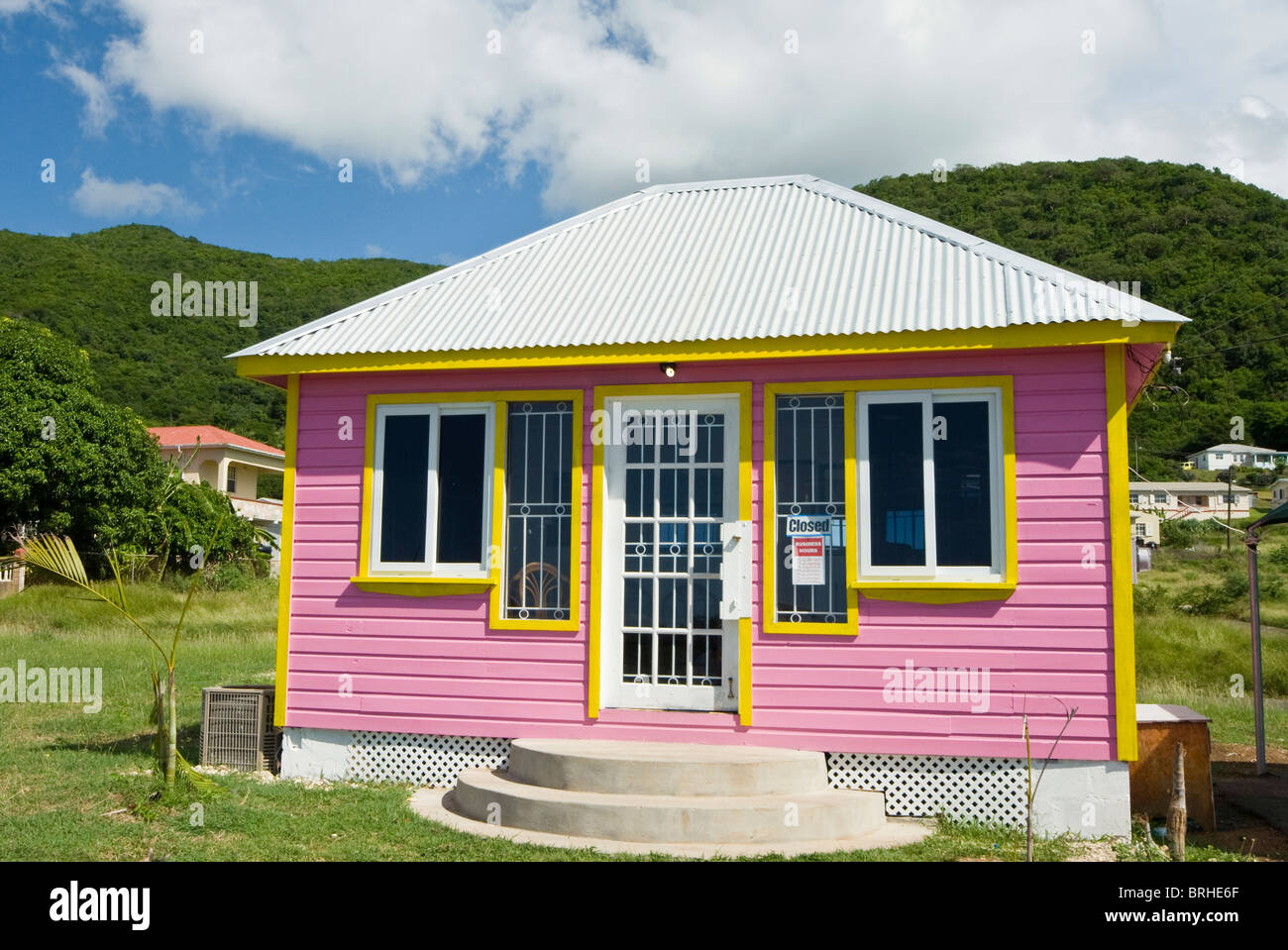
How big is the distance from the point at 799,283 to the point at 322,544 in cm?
443

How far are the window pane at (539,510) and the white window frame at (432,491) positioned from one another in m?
0.16

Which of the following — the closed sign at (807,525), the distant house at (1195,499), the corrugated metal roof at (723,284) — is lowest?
the closed sign at (807,525)

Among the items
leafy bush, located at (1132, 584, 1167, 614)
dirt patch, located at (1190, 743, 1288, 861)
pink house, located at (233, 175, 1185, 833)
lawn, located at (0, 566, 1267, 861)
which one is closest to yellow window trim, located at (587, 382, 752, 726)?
pink house, located at (233, 175, 1185, 833)

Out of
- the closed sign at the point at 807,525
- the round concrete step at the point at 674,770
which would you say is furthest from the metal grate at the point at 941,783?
the closed sign at the point at 807,525

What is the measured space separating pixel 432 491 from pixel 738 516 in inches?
96.7

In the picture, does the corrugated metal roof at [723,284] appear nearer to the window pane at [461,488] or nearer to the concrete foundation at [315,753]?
the window pane at [461,488]

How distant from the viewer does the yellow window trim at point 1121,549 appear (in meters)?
6.77

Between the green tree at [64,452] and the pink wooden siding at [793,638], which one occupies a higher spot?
the green tree at [64,452]

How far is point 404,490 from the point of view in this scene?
8.19m

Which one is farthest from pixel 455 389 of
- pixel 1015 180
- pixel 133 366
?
pixel 133 366

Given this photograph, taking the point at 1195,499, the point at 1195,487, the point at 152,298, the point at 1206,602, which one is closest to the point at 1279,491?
the point at 1195,487

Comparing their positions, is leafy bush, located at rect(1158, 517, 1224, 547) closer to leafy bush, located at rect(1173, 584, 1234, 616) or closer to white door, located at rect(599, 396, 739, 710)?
leafy bush, located at rect(1173, 584, 1234, 616)

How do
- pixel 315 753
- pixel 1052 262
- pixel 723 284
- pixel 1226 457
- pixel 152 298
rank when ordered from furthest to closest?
pixel 1226 457 < pixel 152 298 < pixel 1052 262 < pixel 723 284 < pixel 315 753

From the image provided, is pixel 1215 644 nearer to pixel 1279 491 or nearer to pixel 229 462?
pixel 229 462
